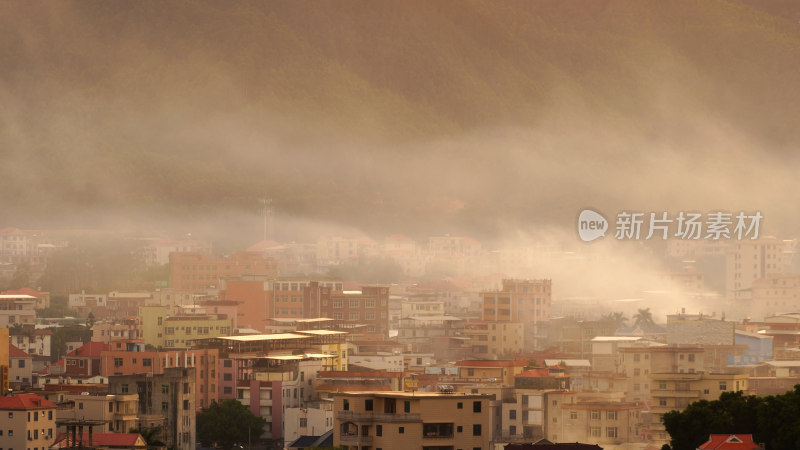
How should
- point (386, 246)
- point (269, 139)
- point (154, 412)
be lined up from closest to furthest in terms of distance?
point (154, 412) → point (386, 246) → point (269, 139)

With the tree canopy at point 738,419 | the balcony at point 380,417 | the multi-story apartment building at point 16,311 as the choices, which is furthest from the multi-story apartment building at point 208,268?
the balcony at point 380,417

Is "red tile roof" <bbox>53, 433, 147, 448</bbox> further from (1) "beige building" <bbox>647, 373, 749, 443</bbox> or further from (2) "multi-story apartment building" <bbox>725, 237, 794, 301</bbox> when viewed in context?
(2) "multi-story apartment building" <bbox>725, 237, 794, 301</bbox>

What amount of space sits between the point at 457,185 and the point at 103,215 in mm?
15041

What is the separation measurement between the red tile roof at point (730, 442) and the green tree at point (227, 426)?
857cm

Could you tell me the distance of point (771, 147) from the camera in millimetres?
78938

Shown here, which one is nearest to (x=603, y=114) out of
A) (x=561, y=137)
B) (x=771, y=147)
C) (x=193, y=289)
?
(x=561, y=137)

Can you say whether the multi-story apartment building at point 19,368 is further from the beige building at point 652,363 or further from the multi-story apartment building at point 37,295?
the multi-story apartment building at point 37,295

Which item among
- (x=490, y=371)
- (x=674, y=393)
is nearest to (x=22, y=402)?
(x=674, y=393)

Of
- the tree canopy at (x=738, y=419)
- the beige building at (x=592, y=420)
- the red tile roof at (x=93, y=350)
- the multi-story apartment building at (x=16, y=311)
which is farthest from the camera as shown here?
the multi-story apartment building at (x=16, y=311)

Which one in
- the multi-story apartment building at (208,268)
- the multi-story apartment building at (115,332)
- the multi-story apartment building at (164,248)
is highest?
the multi-story apartment building at (164,248)

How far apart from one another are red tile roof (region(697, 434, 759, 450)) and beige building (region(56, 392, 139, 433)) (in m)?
6.67

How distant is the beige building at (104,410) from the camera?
18828 millimetres

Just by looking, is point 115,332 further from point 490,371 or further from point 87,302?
point 87,302

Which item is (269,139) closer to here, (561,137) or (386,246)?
(561,137)
